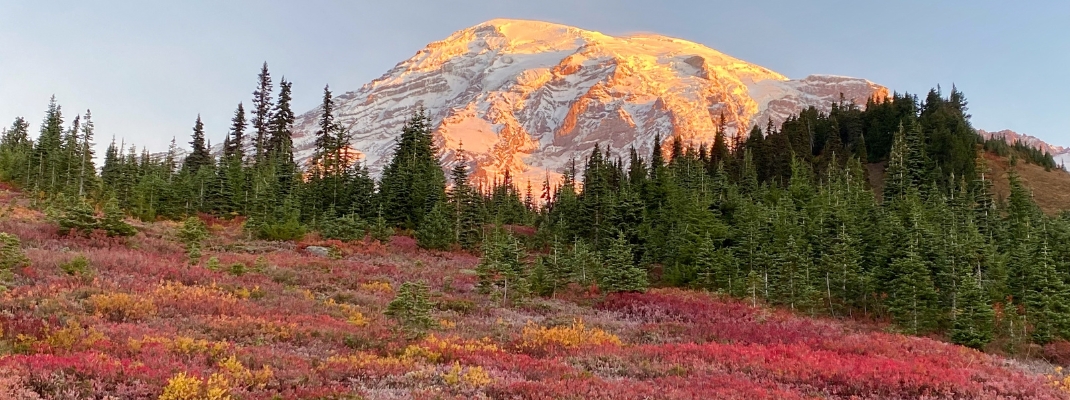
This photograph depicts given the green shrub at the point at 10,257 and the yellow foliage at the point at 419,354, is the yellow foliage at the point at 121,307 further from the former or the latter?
the yellow foliage at the point at 419,354

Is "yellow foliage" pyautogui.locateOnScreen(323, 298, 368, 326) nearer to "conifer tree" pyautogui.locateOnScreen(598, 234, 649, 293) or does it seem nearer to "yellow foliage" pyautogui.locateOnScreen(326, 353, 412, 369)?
"yellow foliage" pyautogui.locateOnScreen(326, 353, 412, 369)

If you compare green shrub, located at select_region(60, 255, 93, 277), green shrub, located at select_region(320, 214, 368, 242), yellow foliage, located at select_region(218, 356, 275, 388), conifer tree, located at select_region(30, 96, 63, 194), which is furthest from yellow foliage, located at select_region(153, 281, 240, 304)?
conifer tree, located at select_region(30, 96, 63, 194)

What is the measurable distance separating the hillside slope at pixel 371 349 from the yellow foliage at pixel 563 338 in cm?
6

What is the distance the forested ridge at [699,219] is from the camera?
27.3 m

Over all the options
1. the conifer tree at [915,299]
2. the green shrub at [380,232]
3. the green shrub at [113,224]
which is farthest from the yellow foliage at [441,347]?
the green shrub at [380,232]

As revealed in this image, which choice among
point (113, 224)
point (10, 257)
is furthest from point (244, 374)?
point (113, 224)

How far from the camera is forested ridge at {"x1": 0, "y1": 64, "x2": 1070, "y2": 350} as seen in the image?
1077 inches

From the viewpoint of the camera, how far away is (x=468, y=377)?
35.1 ft

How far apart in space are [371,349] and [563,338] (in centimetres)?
509

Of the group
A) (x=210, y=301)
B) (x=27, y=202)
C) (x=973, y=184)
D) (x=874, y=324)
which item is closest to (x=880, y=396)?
(x=210, y=301)

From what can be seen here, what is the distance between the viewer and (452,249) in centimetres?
4684

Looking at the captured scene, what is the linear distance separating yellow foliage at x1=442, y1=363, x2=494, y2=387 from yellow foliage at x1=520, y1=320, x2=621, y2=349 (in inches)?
145

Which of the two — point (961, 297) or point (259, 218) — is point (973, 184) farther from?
point (259, 218)

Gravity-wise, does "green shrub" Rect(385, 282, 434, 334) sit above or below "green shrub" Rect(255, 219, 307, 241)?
below
